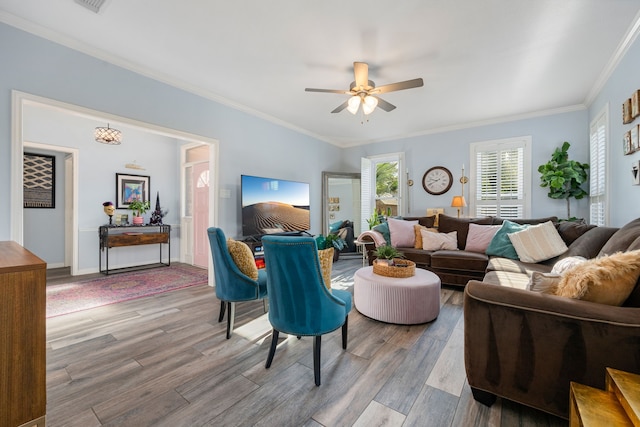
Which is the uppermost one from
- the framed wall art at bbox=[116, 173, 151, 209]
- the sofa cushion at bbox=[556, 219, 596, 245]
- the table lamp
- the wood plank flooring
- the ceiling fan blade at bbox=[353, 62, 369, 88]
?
the ceiling fan blade at bbox=[353, 62, 369, 88]

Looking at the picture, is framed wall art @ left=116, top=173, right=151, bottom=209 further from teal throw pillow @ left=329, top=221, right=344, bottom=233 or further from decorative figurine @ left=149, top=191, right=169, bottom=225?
teal throw pillow @ left=329, top=221, right=344, bottom=233

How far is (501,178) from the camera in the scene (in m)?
4.70

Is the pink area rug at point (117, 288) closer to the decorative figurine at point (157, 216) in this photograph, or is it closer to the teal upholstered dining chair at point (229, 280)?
the decorative figurine at point (157, 216)

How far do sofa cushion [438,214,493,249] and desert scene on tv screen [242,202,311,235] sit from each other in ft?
7.81

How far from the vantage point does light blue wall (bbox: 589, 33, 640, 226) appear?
2441 mm

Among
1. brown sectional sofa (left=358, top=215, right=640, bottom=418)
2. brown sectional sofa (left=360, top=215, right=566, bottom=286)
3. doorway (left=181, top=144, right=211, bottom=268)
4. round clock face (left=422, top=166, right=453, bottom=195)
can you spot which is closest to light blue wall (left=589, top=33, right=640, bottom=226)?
brown sectional sofa (left=360, top=215, right=566, bottom=286)

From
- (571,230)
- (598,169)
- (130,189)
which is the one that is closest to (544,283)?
(571,230)

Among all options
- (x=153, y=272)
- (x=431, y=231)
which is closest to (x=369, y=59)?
(x=431, y=231)

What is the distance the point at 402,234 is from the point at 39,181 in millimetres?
6250

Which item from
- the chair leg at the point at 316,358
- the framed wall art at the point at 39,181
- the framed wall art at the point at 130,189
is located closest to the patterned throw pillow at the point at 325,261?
the chair leg at the point at 316,358

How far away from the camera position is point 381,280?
2.59m

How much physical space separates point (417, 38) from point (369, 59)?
0.51 metres

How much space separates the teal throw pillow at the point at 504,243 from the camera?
3.42 metres

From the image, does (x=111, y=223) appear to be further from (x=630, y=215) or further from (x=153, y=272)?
(x=630, y=215)
